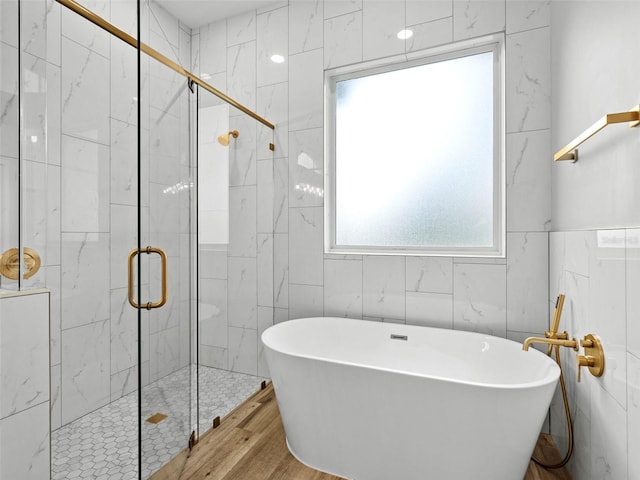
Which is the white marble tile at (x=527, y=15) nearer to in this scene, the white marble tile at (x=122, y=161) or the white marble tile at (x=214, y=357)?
the white marble tile at (x=122, y=161)

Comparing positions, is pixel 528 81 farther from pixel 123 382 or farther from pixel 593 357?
pixel 123 382

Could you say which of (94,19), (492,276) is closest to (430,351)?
(492,276)

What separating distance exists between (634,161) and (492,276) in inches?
45.2

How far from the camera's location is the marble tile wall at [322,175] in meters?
1.98

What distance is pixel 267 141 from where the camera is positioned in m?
2.55

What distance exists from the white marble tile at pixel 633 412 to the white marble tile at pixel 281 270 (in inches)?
77.5

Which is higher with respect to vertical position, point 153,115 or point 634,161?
point 153,115

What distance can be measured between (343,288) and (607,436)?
1.54 metres

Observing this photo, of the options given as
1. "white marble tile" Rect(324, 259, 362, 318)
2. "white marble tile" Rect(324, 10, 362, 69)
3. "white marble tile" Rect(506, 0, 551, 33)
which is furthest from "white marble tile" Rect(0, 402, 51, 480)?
"white marble tile" Rect(506, 0, 551, 33)

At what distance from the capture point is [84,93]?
168cm

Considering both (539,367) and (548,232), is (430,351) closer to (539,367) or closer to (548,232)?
(539,367)

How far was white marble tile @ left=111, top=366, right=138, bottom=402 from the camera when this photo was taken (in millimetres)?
1761

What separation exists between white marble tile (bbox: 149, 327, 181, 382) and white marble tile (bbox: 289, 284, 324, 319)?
1069 mm

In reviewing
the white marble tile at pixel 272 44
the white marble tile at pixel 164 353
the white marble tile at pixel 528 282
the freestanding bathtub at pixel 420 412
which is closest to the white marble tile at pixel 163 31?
the white marble tile at pixel 272 44
